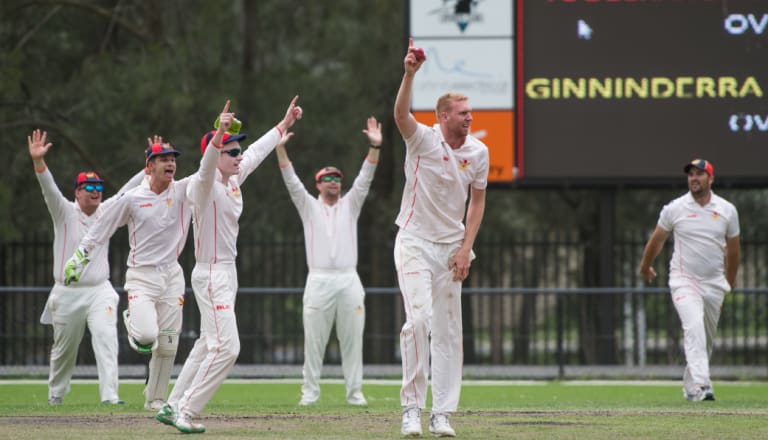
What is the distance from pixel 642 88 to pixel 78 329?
7.93 metres

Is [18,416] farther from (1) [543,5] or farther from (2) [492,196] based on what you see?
(2) [492,196]

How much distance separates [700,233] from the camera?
42.3 feet

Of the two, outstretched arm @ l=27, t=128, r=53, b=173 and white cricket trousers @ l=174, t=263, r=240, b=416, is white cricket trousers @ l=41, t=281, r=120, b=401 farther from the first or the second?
white cricket trousers @ l=174, t=263, r=240, b=416

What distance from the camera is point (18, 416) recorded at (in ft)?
33.2

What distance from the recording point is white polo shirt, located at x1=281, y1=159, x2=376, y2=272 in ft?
43.1

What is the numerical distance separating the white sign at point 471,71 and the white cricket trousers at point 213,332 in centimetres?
Answer: 809

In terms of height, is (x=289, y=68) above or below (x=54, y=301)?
above

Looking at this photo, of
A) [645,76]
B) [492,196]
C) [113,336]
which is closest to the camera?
[113,336]

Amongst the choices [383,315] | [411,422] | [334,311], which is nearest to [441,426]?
[411,422]

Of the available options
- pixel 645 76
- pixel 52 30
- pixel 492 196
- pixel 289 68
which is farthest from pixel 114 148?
pixel 645 76

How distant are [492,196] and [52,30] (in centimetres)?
776

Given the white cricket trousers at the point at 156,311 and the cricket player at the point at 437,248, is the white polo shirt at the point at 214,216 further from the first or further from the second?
the cricket player at the point at 437,248

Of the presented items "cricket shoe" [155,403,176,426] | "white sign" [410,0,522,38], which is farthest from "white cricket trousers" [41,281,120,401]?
"white sign" [410,0,522,38]

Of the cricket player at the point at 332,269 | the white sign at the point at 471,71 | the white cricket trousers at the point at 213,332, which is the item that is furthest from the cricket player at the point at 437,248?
the white sign at the point at 471,71
